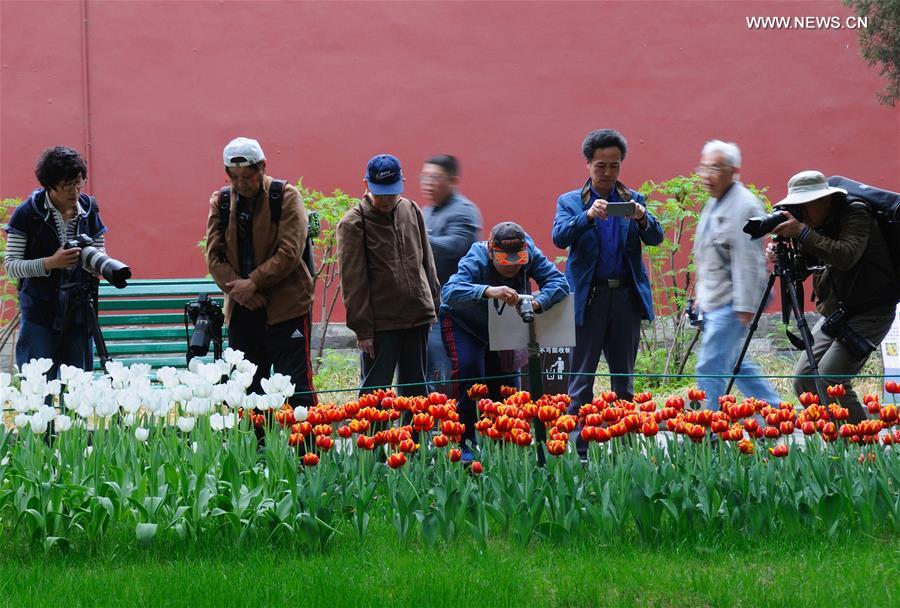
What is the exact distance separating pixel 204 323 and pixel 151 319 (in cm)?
231

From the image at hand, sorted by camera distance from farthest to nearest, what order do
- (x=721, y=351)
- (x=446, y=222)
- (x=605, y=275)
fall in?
(x=446, y=222)
(x=605, y=275)
(x=721, y=351)

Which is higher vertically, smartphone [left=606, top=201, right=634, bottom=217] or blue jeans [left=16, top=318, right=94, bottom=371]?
smartphone [left=606, top=201, right=634, bottom=217]

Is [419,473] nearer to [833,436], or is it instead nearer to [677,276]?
[833,436]

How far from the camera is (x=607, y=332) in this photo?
6.68m

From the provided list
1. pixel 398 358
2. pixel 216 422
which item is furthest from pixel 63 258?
pixel 216 422

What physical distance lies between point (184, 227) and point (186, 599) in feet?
25.0

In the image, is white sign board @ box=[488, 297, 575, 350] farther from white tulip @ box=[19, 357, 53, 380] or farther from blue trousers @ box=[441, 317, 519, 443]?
white tulip @ box=[19, 357, 53, 380]

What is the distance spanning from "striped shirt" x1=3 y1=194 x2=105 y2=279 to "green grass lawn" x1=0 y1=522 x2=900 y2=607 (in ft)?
7.91

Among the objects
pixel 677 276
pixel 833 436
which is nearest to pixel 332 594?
pixel 833 436

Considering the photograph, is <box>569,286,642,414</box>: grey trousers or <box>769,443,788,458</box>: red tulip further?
<box>569,286,642,414</box>: grey trousers

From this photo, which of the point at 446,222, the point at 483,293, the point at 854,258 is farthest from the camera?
the point at 446,222

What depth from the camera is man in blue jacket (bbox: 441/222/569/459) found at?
20.2ft

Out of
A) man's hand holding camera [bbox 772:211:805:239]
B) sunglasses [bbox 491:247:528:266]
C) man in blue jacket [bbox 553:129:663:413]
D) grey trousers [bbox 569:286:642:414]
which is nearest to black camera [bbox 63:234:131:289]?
sunglasses [bbox 491:247:528:266]

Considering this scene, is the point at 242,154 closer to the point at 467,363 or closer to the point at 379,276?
the point at 379,276
